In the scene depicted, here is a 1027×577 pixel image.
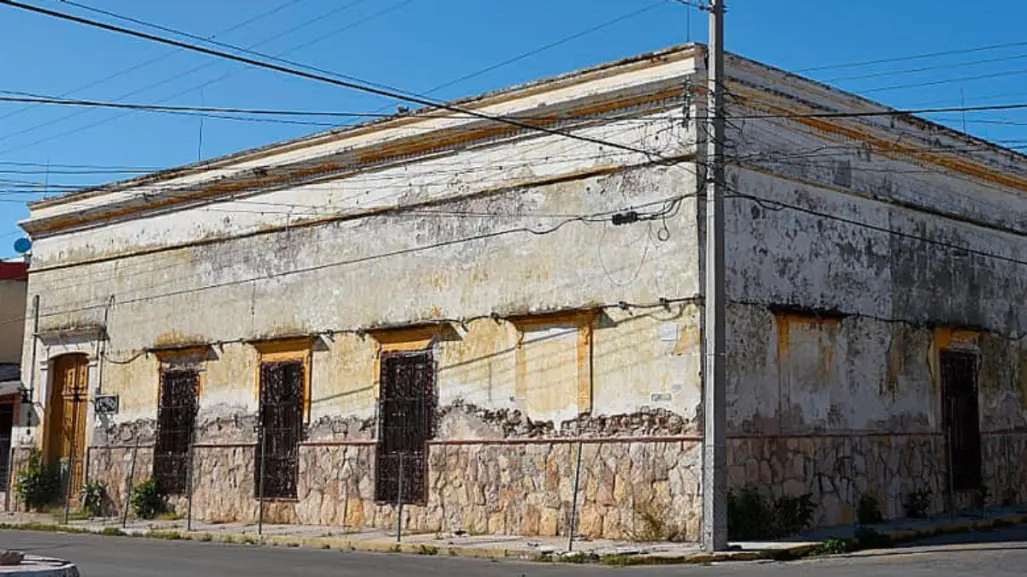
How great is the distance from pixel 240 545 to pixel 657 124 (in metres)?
9.63

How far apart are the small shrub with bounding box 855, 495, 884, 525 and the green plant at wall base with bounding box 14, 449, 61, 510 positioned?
18160 mm

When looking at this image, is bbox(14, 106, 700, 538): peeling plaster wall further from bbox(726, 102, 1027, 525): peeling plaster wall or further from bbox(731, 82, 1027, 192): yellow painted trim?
bbox(731, 82, 1027, 192): yellow painted trim

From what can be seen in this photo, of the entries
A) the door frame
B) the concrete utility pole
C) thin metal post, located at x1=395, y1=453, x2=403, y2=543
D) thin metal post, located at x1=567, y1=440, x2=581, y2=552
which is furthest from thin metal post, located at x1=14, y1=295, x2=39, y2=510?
the concrete utility pole

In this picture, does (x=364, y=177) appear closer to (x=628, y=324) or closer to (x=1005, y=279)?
(x=628, y=324)

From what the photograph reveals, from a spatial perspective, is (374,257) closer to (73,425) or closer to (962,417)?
A: (73,425)

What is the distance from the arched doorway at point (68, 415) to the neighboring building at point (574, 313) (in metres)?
1.18

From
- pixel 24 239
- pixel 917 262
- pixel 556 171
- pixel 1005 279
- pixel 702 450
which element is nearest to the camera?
pixel 702 450

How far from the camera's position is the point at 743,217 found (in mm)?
19047

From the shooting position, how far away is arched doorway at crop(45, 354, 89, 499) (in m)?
28.4

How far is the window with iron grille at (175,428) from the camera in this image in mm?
25828

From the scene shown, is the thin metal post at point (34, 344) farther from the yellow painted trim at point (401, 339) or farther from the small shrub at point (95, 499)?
the yellow painted trim at point (401, 339)

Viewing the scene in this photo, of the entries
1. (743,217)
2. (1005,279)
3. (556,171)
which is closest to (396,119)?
(556,171)

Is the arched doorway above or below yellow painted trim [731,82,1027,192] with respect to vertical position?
below

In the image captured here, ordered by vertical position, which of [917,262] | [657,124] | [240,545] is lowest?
[240,545]
